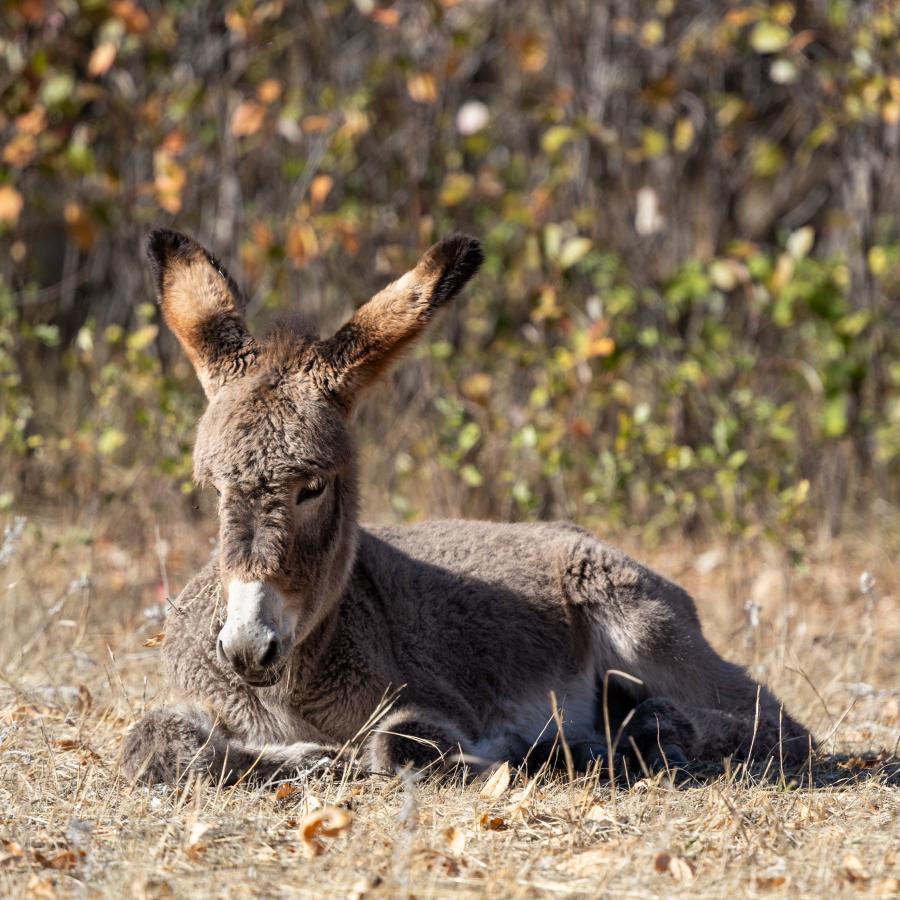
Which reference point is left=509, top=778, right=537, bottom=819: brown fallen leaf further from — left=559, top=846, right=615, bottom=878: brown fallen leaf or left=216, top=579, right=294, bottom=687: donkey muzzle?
left=216, top=579, right=294, bottom=687: donkey muzzle

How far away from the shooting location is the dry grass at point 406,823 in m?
3.38

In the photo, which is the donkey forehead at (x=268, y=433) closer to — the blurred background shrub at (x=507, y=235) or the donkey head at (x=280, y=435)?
the donkey head at (x=280, y=435)

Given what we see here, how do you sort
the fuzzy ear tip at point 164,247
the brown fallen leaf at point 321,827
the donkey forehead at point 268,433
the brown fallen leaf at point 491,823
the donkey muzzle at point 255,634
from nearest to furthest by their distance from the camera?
the brown fallen leaf at point 321,827 < the donkey muzzle at point 255,634 < the brown fallen leaf at point 491,823 < the donkey forehead at point 268,433 < the fuzzy ear tip at point 164,247

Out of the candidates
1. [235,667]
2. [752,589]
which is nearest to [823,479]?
[752,589]

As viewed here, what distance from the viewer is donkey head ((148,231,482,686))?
3.91m

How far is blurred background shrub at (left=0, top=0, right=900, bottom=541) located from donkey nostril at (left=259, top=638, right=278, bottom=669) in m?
3.41

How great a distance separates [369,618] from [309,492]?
790mm

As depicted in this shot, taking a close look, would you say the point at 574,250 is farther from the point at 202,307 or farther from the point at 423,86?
the point at 202,307

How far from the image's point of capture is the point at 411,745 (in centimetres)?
443

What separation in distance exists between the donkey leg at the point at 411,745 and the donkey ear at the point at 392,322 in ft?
3.70

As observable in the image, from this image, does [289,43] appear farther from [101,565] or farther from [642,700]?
[642,700]

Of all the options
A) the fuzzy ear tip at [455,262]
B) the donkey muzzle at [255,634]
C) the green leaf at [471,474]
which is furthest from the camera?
the green leaf at [471,474]

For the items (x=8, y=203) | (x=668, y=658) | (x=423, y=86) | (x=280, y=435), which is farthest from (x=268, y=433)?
(x=423, y=86)

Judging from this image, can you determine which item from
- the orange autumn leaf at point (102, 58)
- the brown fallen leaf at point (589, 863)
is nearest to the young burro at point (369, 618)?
the brown fallen leaf at point (589, 863)
